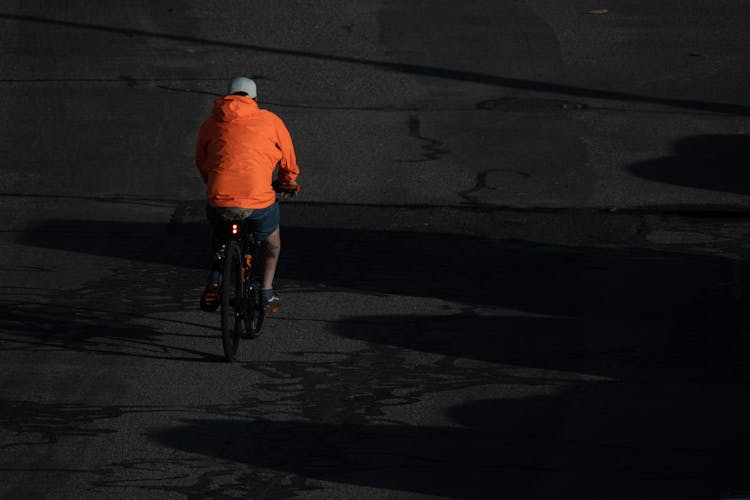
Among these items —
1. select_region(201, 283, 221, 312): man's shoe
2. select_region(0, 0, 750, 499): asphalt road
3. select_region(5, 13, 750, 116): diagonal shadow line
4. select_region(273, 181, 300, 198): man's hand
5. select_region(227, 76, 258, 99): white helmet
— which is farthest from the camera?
select_region(5, 13, 750, 116): diagonal shadow line

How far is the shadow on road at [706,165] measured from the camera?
15258mm

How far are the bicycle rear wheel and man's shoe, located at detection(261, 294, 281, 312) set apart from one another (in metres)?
0.37

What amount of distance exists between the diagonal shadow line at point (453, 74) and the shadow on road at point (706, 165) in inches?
56.1

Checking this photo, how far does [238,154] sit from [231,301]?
1034mm

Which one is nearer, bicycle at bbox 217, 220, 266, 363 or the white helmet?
bicycle at bbox 217, 220, 266, 363

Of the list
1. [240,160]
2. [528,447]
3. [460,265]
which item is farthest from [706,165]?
[528,447]

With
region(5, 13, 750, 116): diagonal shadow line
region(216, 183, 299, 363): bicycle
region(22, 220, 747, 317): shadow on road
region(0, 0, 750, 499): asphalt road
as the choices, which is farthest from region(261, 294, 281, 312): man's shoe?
region(5, 13, 750, 116): diagonal shadow line

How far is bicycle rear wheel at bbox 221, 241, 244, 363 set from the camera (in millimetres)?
9859

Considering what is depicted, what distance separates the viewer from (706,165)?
15.9 meters

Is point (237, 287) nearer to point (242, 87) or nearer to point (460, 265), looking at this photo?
point (242, 87)

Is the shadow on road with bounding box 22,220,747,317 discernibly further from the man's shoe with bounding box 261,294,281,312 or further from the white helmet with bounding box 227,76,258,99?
the white helmet with bounding box 227,76,258,99

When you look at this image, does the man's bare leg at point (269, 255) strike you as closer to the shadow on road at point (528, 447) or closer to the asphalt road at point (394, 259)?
the asphalt road at point (394, 259)

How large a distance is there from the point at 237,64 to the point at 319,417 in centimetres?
1188

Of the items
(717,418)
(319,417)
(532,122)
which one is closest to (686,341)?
(717,418)
